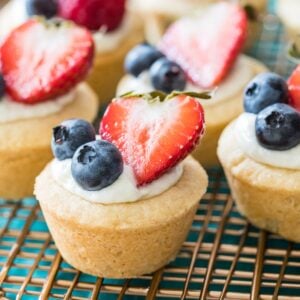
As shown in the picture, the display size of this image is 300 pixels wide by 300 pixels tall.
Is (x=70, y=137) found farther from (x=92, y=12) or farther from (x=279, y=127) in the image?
(x=92, y=12)

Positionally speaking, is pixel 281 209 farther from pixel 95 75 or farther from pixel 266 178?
pixel 95 75

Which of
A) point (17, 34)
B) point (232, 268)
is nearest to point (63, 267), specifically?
point (232, 268)

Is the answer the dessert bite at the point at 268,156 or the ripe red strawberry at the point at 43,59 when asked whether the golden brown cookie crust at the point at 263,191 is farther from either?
the ripe red strawberry at the point at 43,59

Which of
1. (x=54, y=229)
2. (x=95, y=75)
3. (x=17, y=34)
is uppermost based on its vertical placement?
(x=17, y=34)

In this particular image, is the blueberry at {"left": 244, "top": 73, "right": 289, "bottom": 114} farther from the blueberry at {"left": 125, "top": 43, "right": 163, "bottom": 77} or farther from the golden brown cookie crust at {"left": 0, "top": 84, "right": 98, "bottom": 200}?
the golden brown cookie crust at {"left": 0, "top": 84, "right": 98, "bottom": 200}

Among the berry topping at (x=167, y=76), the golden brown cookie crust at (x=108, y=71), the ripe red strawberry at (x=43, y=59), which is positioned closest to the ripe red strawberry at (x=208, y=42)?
the berry topping at (x=167, y=76)

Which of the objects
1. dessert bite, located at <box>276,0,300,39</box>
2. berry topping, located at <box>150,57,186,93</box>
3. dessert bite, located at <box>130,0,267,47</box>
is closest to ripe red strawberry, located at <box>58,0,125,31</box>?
dessert bite, located at <box>130,0,267,47</box>
